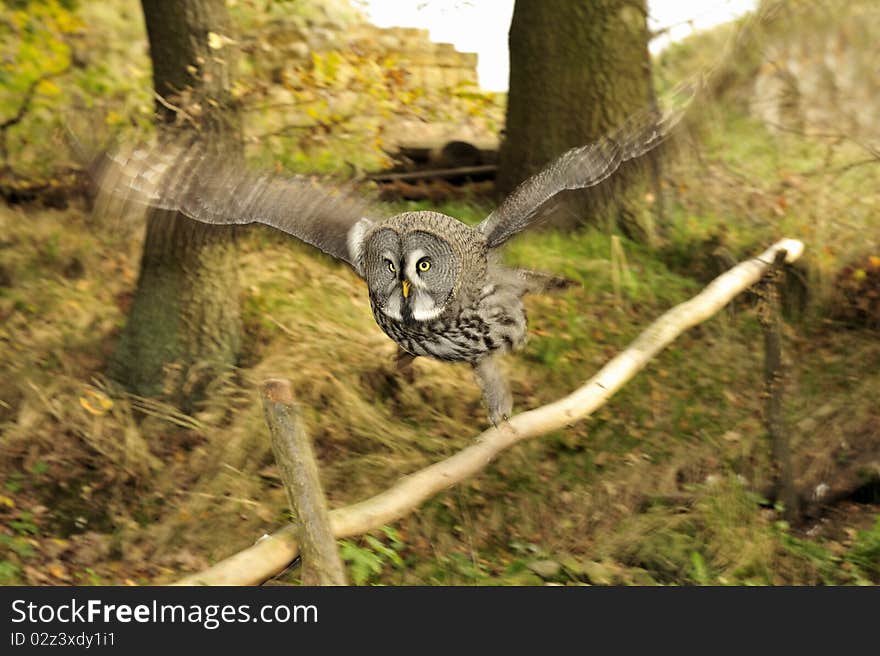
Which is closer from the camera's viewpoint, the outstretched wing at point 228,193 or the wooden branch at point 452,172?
the outstretched wing at point 228,193

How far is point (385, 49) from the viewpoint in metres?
7.50

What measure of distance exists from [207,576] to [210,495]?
2.69 m

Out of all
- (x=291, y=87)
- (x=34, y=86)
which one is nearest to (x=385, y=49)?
(x=291, y=87)

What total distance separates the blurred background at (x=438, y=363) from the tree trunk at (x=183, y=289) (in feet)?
0.05

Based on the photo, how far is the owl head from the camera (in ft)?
11.3

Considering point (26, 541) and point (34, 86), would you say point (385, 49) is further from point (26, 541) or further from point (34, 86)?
point (26, 541)

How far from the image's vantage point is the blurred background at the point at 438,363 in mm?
4996

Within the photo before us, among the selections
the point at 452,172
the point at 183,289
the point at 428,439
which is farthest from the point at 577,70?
the point at 183,289

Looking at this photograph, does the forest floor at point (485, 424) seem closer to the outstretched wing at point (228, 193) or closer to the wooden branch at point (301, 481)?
the outstretched wing at point (228, 193)

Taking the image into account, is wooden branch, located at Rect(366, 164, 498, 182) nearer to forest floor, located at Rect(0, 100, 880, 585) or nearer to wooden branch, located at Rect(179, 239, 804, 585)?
forest floor, located at Rect(0, 100, 880, 585)

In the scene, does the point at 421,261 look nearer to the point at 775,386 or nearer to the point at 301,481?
the point at 301,481

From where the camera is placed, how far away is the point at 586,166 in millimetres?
3365

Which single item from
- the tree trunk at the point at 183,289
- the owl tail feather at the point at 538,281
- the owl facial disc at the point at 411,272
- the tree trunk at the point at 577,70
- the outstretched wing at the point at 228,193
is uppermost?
the tree trunk at the point at 577,70

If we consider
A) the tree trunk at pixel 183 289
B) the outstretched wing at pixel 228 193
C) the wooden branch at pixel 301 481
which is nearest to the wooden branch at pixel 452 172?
the tree trunk at pixel 183 289
